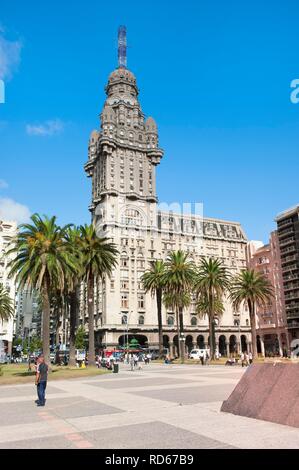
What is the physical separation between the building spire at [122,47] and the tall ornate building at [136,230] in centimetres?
351

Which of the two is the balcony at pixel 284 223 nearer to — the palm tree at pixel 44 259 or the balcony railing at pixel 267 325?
the balcony railing at pixel 267 325

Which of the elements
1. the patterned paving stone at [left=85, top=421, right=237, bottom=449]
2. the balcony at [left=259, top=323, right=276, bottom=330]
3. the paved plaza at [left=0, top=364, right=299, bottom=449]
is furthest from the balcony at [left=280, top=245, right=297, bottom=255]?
the patterned paving stone at [left=85, top=421, right=237, bottom=449]

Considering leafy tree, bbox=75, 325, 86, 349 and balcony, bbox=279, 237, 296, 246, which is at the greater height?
balcony, bbox=279, 237, 296, 246

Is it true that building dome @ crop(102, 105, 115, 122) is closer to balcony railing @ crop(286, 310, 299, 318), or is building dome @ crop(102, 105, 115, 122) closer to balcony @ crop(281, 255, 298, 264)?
balcony @ crop(281, 255, 298, 264)

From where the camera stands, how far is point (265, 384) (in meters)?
10.8

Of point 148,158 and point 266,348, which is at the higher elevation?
point 148,158

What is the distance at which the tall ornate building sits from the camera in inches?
3765

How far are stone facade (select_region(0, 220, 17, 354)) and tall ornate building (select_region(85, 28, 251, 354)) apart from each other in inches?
921

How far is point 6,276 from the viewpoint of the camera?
108 m

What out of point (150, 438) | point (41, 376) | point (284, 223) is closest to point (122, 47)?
point (284, 223)
